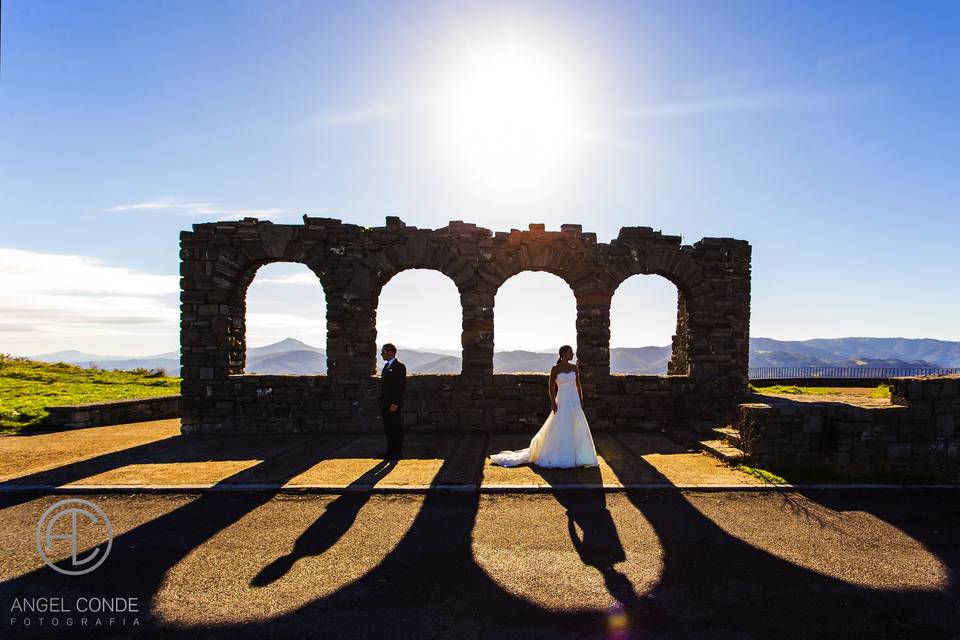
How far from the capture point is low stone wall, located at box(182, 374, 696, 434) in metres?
11.6

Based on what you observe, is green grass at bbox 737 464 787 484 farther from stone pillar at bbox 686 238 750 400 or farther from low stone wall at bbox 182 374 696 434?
stone pillar at bbox 686 238 750 400

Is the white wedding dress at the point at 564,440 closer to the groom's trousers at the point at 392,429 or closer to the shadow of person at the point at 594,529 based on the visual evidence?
the shadow of person at the point at 594,529

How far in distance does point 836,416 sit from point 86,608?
392 inches

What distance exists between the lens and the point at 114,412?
13328mm

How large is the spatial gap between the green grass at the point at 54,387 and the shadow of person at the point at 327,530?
412 inches

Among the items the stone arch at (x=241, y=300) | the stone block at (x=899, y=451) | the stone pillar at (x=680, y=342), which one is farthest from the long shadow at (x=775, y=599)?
the stone arch at (x=241, y=300)

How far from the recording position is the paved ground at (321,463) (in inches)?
287

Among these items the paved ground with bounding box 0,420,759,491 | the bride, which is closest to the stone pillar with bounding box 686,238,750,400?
the paved ground with bounding box 0,420,759,491

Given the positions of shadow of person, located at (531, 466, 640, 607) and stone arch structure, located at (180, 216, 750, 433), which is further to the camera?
stone arch structure, located at (180, 216, 750, 433)

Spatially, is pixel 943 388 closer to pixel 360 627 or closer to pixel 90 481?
pixel 360 627

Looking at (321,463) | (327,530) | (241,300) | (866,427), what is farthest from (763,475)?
(241,300)

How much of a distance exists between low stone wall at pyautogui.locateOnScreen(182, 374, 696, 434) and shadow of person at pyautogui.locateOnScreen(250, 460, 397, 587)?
3.94m
